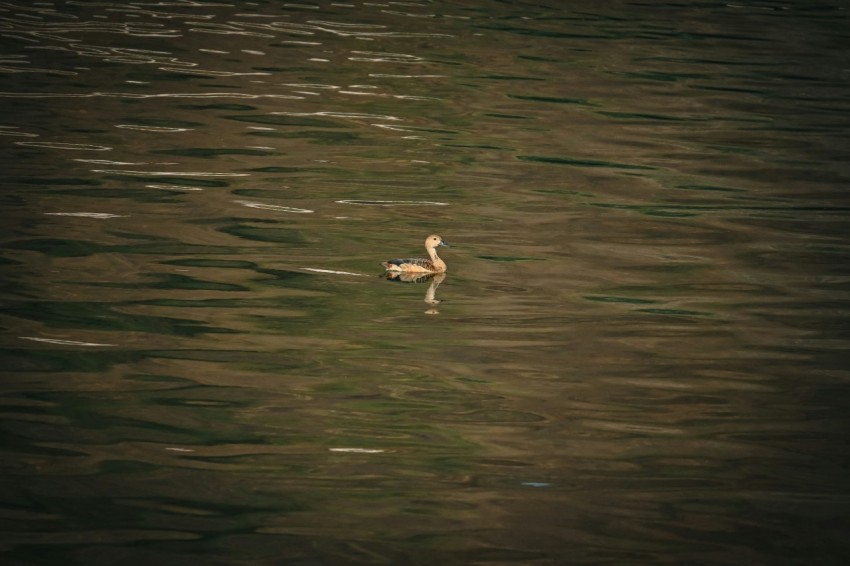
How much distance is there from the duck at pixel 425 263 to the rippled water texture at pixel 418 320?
152mm

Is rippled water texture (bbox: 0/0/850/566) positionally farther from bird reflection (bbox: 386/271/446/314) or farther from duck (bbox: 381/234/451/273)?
duck (bbox: 381/234/451/273)

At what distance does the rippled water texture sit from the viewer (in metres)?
8.04

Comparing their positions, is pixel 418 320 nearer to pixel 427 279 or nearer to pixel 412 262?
pixel 412 262

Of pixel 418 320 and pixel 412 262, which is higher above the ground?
pixel 412 262

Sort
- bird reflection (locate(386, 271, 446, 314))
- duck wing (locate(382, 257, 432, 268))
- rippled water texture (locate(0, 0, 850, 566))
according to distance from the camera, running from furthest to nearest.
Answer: duck wing (locate(382, 257, 432, 268)) → bird reflection (locate(386, 271, 446, 314)) → rippled water texture (locate(0, 0, 850, 566))

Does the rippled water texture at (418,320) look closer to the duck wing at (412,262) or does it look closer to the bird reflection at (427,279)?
the bird reflection at (427,279)

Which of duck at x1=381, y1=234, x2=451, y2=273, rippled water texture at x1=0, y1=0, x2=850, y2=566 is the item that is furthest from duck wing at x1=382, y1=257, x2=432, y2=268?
rippled water texture at x1=0, y1=0, x2=850, y2=566

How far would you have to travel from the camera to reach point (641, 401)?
32.6ft

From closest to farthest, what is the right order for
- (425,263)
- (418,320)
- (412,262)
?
(418,320) → (412,262) → (425,263)

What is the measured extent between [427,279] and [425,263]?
14cm

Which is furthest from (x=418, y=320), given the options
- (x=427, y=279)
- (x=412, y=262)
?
(x=427, y=279)

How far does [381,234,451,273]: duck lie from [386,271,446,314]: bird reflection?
0.03 m

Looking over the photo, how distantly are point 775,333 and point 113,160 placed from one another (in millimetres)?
8759

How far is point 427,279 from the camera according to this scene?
12.7 meters
